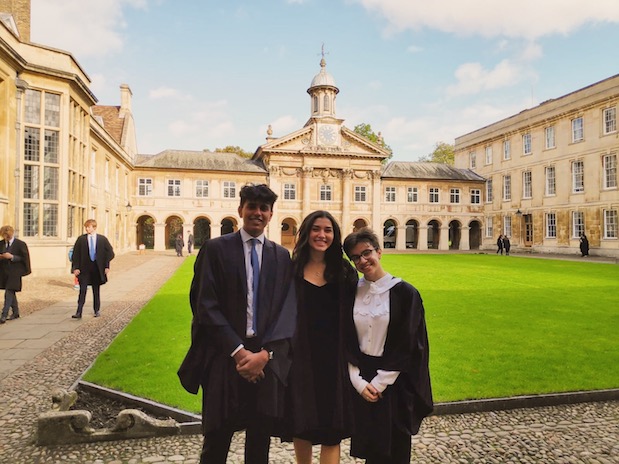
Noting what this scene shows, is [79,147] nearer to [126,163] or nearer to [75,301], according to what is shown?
[75,301]

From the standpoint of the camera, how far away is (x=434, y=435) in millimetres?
4180

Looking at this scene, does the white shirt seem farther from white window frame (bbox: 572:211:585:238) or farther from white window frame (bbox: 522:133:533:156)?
white window frame (bbox: 522:133:533:156)

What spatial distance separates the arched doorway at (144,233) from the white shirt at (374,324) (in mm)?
40255

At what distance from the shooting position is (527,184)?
1517 inches

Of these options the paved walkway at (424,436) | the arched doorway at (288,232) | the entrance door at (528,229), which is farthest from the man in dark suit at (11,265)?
the entrance door at (528,229)

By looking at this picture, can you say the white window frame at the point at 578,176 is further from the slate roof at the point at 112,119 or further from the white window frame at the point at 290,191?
the slate roof at the point at 112,119

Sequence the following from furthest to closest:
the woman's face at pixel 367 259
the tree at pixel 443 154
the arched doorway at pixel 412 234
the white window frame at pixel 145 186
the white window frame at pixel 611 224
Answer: the tree at pixel 443 154, the arched doorway at pixel 412 234, the white window frame at pixel 145 186, the white window frame at pixel 611 224, the woman's face at pixel 367 259

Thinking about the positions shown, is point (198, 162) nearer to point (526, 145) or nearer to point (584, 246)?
point (526, 145)

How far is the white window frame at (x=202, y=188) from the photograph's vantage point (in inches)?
1578

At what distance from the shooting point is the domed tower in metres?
46.1

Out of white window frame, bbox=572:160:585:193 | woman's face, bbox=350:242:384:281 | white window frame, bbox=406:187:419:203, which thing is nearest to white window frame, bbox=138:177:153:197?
white window frame, bbox=406:187:419:203

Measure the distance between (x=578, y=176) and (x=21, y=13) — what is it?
3560cm

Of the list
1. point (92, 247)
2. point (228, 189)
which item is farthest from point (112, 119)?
point (92, 247)

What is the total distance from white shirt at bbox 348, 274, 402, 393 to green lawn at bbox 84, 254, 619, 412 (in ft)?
7.65
